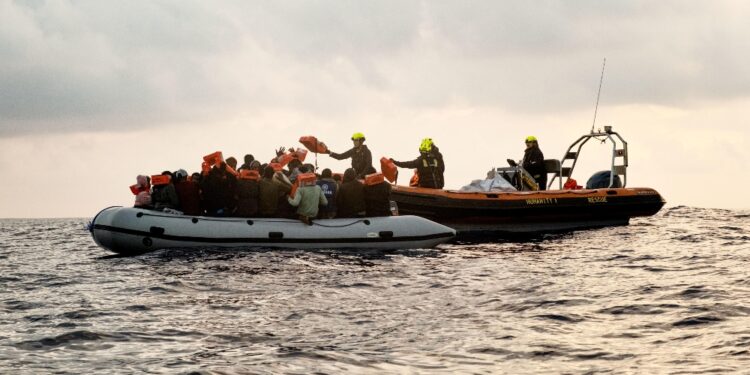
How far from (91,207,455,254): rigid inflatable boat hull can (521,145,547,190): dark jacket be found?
24.6ft

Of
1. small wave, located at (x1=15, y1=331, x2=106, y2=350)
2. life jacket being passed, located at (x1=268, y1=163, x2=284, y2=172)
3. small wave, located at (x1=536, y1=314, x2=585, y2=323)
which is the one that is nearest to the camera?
small wave, located at (x1=15, y1=331, x2=106, y2=350)

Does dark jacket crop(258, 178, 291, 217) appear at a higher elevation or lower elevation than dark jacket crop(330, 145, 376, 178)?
lower

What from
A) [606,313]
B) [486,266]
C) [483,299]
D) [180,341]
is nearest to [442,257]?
[486,266]

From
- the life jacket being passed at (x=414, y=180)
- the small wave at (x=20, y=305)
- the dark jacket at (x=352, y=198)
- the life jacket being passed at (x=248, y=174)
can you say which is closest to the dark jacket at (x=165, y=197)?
the life jacket being passed at (x=248, y=174)

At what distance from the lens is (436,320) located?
32.0 feet

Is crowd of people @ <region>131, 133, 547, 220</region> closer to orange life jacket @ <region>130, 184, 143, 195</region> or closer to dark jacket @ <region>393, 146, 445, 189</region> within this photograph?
orange life jacket @ <region>130, 184, 143, 195</region>

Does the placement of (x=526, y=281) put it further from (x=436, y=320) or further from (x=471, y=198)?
(x=471, y=198)

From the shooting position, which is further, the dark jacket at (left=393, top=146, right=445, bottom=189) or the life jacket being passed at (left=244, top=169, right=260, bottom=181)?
the dark jacket at (left=393, top=146, right=445, bottom=189)

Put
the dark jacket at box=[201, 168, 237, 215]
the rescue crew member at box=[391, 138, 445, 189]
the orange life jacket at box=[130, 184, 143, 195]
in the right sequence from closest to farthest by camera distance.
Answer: the dark jacket at box=[201, 168, 237, 215], the orange life jacket at box=[130, 184, 143, 195], the rescue crew member at box=[391, 138, 445, 189]

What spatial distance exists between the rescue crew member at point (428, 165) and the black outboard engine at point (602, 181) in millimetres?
5273

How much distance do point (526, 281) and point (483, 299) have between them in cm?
198

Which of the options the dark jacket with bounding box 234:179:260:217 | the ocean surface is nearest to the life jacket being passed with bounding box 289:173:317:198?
the dark jacket with bounding box 234:179:260:217

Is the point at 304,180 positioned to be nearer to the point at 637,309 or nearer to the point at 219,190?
the point at 219,190

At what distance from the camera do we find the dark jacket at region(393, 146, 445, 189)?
2175 centimetres
